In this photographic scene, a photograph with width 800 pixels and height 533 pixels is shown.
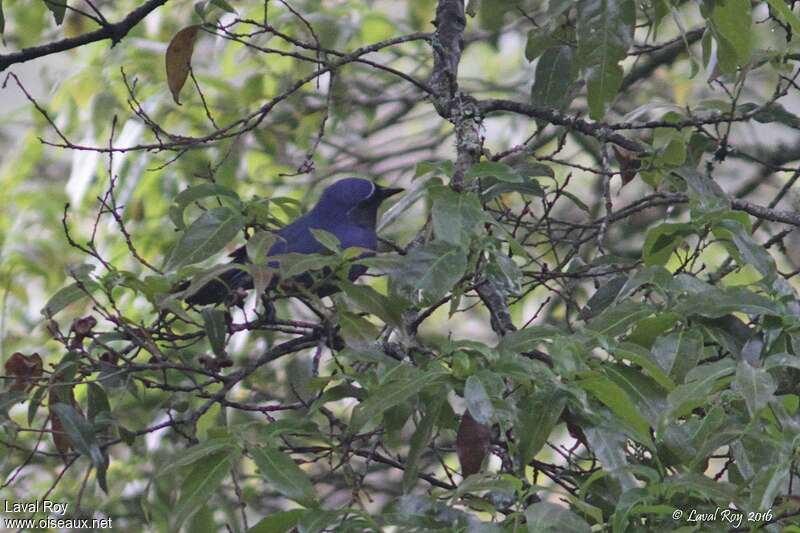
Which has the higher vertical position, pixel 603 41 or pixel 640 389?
pixel 603 41

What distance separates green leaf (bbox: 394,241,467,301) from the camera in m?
2.26

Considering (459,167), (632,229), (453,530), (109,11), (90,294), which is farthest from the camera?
(109,11)

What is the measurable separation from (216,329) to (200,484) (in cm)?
68

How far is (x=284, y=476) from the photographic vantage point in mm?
2031

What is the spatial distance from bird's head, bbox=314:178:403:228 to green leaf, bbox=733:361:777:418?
109 inches

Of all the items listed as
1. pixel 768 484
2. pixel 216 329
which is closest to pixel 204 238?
pixel 216 329

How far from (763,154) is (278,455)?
3807mm

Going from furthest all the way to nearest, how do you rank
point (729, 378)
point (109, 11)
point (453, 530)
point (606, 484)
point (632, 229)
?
point (109, 11), point (632, 229), point (606, 484), point (729, 378), point (453, 530)

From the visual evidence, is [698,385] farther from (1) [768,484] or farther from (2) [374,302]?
(2) [374,302]

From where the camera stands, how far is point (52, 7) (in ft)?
9.93

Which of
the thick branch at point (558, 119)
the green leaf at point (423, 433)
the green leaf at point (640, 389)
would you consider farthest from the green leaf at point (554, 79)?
the green leaf at point (423, 433)

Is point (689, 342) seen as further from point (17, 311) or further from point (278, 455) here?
point (17, 311)

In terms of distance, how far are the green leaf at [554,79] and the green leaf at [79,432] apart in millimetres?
1630

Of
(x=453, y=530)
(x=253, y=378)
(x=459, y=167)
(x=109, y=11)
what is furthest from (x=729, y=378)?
(x=109, y=11)
